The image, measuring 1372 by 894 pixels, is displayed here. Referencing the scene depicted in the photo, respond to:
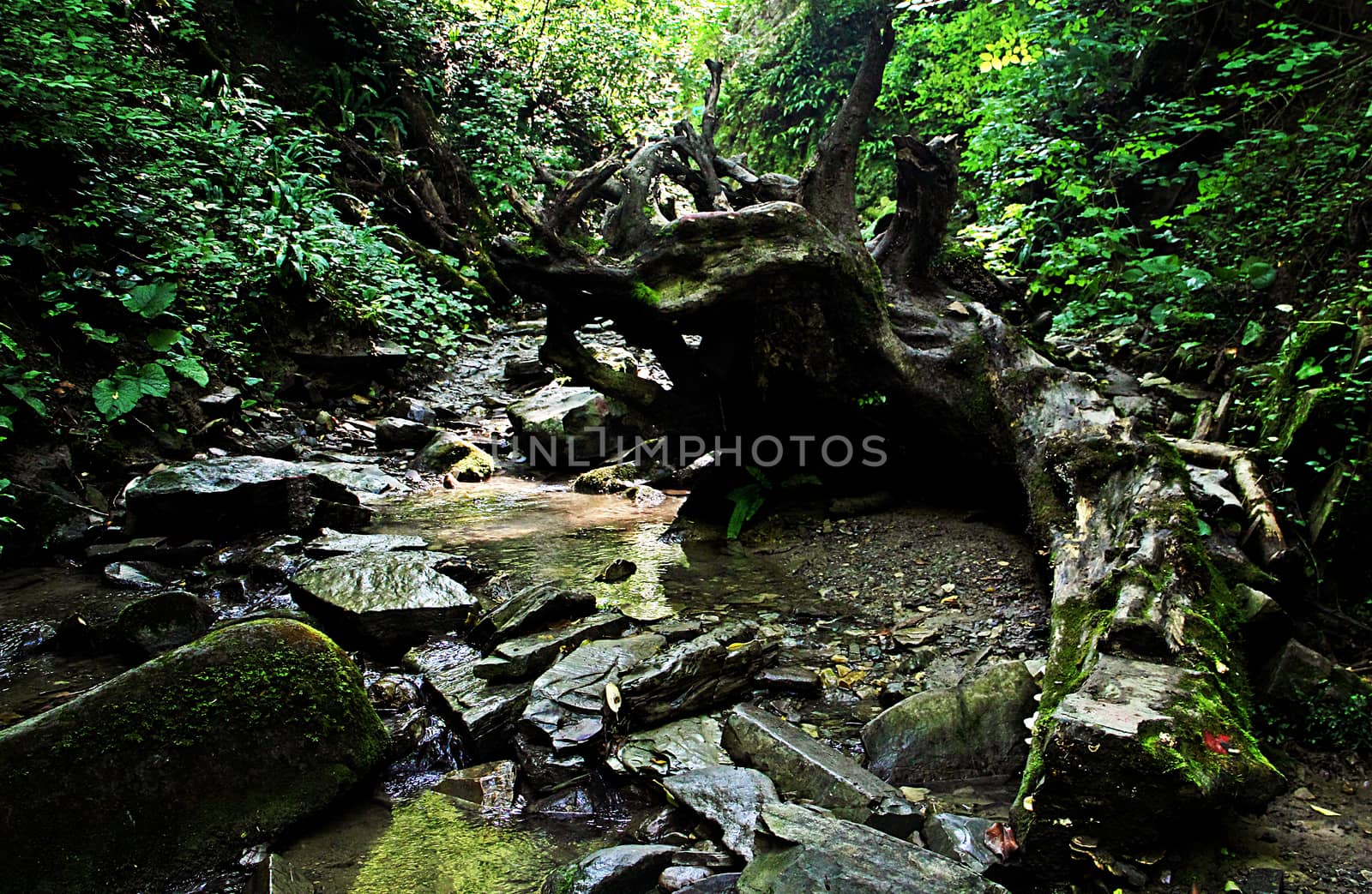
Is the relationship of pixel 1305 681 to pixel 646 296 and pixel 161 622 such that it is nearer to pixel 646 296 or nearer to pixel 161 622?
pixel 646 296

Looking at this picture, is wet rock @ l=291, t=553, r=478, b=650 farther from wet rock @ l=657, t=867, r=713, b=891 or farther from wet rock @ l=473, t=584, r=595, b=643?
wet rock @ l=657, t=867, r=713, b=891

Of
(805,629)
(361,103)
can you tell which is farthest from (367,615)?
(361,103)

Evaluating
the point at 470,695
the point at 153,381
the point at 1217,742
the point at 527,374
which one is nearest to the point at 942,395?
the point at 1217,742

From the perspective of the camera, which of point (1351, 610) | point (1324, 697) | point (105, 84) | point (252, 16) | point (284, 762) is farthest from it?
point (252, 16)

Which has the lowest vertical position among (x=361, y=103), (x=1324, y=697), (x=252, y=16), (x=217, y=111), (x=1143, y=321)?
(x=1324, y=697)

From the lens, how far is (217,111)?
10453 mm

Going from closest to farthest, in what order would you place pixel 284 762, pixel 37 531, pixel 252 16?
pixel 284 762 → pixel 37 531 → pixel 252 16

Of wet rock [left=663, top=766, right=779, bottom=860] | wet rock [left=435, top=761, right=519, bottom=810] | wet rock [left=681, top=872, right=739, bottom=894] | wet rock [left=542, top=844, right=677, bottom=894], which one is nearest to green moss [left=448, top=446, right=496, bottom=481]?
wet rock [left=435, top=761, right=519, bottom=810]

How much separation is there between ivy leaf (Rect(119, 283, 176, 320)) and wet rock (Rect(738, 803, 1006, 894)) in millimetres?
7104

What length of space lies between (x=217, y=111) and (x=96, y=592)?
28.9 ft

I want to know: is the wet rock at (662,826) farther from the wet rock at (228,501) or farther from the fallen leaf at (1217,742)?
the wet rock at (228,501)

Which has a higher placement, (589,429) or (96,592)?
(589,429)

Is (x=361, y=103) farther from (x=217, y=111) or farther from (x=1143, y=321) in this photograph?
(x=1143, y=321)

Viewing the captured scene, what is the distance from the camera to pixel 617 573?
205 inches
